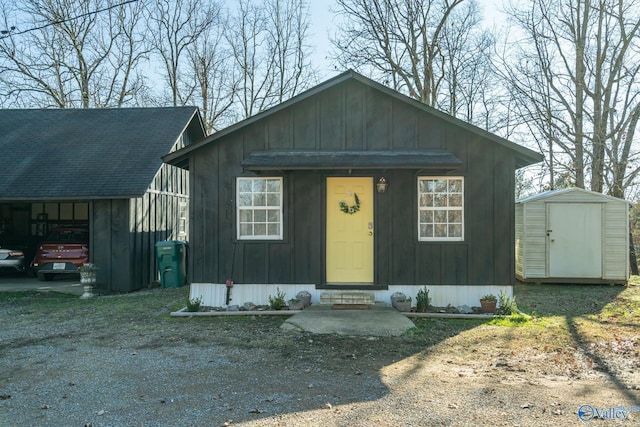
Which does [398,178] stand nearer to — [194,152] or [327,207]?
[327,207]

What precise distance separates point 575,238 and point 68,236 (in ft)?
43.8

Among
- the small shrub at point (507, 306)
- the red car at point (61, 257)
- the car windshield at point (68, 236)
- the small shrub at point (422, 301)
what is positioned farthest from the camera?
the car windshield at point (68, 236)

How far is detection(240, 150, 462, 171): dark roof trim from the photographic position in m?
7.96

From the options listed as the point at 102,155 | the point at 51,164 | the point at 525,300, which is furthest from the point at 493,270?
the point at 51,164

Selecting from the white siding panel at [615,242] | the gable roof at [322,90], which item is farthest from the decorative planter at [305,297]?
the white siding panel at [615,242]

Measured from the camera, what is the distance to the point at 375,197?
28.8ft

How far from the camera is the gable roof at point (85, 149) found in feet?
39.2

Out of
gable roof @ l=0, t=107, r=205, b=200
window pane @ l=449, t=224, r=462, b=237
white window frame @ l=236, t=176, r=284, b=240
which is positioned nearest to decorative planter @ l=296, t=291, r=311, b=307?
white window frame @ l=236, t=176, r=284, b=240

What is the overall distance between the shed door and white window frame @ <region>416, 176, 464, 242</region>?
4.49 meters

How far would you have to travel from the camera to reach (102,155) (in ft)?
44.2

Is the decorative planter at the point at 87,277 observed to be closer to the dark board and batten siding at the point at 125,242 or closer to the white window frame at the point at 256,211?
the dark board and batten siding at the point at 125,242

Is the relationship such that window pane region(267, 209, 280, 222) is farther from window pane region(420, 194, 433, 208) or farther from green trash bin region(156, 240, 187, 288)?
green trash bin region(156, 240, 187, 288)

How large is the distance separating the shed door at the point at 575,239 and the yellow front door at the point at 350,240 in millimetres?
5616

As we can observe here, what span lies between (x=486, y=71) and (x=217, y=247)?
17.7 meters
